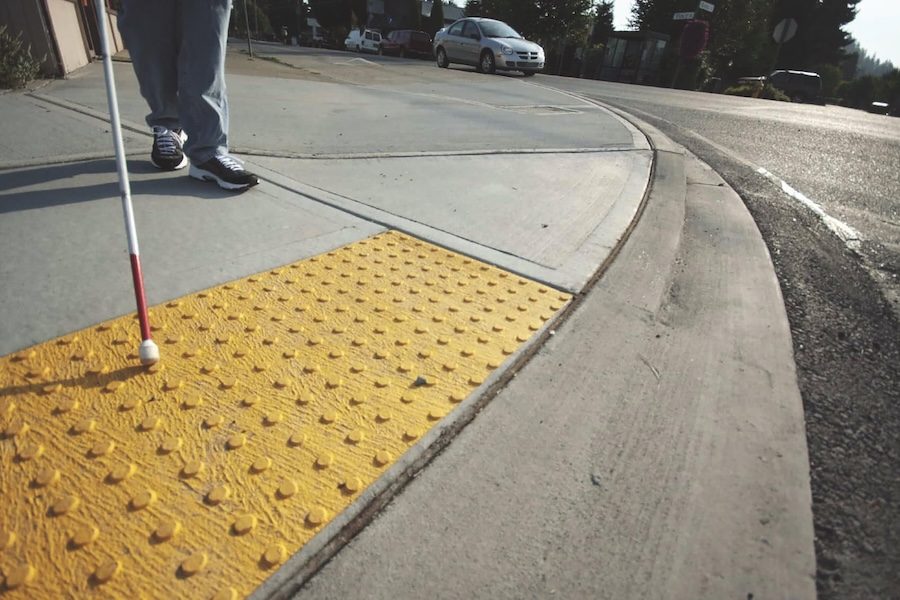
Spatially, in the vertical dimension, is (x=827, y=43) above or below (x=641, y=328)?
above

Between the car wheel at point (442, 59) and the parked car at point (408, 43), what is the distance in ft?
Answer: 34.1

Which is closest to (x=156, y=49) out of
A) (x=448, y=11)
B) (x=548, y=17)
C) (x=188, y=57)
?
(x=188, y=57)

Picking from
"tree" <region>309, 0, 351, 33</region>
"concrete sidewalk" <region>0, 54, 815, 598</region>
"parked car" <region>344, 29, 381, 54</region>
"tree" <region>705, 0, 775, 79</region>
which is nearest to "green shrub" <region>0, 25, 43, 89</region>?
"concrete sidewalk" <region>0, 54, 815, 598</region>

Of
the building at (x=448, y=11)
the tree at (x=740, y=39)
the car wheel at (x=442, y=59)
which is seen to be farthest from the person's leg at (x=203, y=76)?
the building at (x=448, y=11)

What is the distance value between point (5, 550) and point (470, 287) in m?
1.58

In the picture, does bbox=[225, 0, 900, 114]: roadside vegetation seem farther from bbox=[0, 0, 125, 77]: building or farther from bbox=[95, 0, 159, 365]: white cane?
bbox=[95, 0, 159, 365]: white cane

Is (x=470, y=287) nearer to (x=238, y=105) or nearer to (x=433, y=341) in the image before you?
(x=433, y=341)

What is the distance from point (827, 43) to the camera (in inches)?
1941

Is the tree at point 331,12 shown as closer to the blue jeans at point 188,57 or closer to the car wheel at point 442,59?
the car wheel at point 442,59

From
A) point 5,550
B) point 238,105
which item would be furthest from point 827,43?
point 5,550

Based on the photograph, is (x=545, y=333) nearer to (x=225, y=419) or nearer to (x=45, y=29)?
(x=225, y=419)

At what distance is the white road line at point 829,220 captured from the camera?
3.22 metres

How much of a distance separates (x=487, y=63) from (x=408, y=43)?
1343 centimetres

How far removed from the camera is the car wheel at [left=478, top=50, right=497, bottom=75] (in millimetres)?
15508
